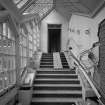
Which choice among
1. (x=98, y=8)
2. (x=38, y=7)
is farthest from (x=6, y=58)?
(x=38, y=7)

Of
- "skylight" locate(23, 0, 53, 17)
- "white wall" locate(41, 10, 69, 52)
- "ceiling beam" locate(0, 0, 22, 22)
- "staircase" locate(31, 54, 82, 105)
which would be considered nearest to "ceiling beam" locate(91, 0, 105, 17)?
"staircase" locate(31, 54, 82, 105)

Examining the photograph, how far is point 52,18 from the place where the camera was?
11266mm

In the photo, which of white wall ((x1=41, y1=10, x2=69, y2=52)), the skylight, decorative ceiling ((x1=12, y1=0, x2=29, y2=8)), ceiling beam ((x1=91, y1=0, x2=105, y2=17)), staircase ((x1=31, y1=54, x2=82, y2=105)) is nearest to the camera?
decorative ceiling ((x1=12, y1=0, x2=29, y2=8))

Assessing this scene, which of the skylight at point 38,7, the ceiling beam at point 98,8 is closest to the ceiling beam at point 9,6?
the skylight at point 38,7

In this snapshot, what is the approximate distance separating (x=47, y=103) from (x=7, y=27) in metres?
2.23

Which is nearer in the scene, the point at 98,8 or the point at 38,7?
the point at 98,8

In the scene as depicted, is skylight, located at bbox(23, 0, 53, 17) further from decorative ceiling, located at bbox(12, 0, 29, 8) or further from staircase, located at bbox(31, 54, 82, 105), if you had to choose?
staircase, located at bbox(31, 54, 82, 105)

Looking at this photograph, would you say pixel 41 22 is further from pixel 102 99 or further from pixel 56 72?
pixel 102 99

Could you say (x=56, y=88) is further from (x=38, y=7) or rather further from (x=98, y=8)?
(x=38, y=7)

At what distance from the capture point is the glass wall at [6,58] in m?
3.19

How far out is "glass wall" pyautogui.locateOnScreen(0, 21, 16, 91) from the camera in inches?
126

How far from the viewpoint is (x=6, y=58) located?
3.48 meters

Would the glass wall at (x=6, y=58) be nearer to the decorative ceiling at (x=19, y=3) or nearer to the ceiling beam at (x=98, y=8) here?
the decorative ceiling at (x=19, y=3)

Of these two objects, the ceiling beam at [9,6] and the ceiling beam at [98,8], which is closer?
the ceiling beam at [9,6]
